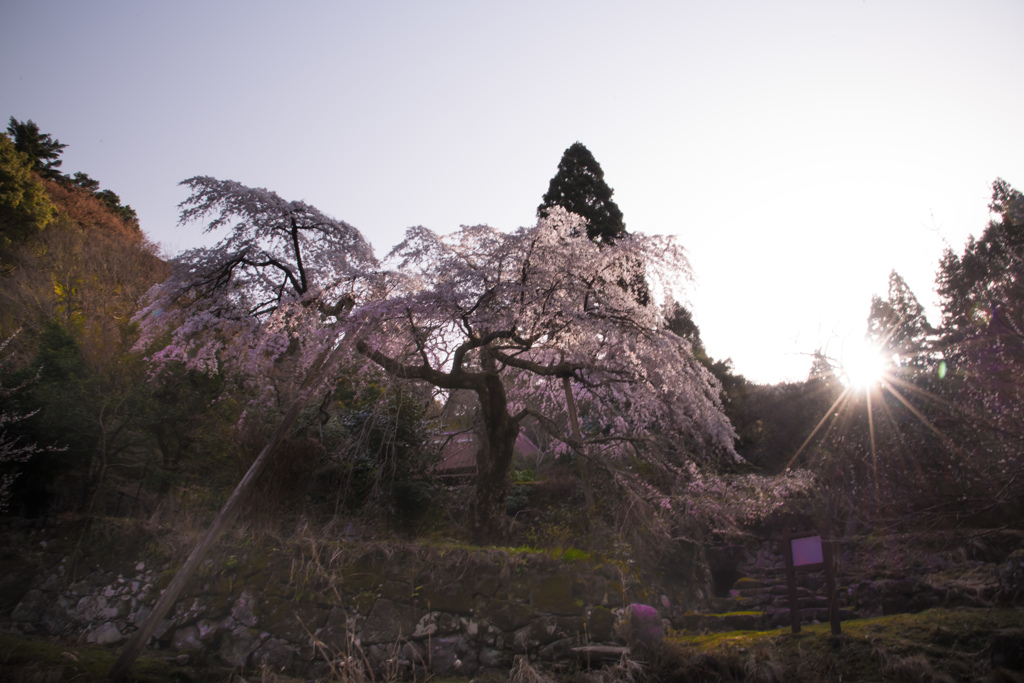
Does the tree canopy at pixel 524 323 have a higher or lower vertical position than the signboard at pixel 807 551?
higher

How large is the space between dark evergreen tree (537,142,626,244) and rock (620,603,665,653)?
8436 mm

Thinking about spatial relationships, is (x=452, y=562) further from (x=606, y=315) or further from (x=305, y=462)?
(x=606, y=315)

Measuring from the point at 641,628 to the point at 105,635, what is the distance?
20.8ft

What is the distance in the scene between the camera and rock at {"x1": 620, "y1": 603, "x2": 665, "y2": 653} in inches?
221

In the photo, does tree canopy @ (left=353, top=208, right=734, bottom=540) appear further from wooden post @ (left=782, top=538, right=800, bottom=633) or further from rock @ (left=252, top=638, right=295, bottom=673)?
rock @ (left=252, top=638, right=295, bottom=673)

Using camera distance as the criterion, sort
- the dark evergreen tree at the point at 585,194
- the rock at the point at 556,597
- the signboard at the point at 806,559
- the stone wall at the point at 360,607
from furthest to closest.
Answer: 1. the dark evergreen tree at the point at 585,194
2. the signboard at the point at 806,559
3. the rock at the point at 556,597
4. the stone wall at the point at 360,607

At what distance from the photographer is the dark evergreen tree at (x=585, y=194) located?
40.8 feet

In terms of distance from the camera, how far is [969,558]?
8.39 m

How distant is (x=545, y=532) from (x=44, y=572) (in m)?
6.98

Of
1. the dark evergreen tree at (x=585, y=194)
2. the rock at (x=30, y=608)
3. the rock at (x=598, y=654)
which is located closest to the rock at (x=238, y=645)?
the rock at (x=30, y=608)

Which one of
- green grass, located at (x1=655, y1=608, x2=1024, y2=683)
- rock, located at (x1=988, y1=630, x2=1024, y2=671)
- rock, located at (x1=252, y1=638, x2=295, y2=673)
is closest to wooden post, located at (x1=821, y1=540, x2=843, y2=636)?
green grass, located at (x1=655, y1=608, x2=1024, y2=683)

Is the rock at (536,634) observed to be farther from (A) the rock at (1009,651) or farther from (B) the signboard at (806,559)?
(A) the rock at (1009,651)

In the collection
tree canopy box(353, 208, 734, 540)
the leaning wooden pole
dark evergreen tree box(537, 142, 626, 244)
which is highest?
dark evergreen tree box(537, 142, 626, 244)

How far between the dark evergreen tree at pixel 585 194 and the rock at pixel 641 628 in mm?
8436
